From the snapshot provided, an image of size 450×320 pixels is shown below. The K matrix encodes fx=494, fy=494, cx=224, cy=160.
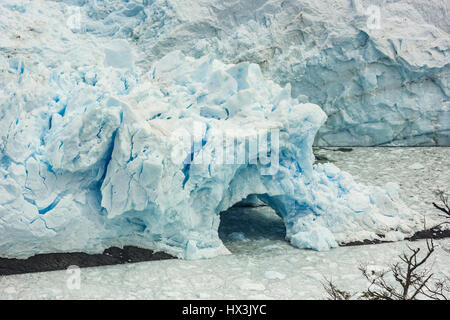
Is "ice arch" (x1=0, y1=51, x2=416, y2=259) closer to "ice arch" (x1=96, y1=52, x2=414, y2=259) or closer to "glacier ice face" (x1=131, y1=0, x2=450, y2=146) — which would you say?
"ice arch" (x1=96, y1=52, x2=414, y2=259)

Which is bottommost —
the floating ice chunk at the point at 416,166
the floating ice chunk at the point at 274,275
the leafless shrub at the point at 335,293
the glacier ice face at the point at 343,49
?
the floating ice chunk at the point at 274,275

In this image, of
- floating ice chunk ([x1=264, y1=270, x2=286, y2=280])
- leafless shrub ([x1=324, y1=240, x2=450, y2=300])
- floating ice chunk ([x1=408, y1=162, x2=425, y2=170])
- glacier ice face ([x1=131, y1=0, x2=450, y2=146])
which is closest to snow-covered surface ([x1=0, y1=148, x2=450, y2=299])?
floating ice chunk ([x1=264, y1=270, x2=286, y2=280])

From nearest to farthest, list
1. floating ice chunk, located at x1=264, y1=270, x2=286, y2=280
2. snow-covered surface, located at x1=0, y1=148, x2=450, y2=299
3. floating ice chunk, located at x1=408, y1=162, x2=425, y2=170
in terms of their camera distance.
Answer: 1. snow-covered surface, located at x1=0, y1=148, x2=450, y2=299
2. floating ice chunk, located at x1=264, y1=270, x2=286, y2=280
3. floating ice chunk, located at x1=408, y1=162, x2=425, y2=170

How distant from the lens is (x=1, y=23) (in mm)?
5059

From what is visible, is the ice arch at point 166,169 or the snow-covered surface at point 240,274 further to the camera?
the ice arch at point 166,169

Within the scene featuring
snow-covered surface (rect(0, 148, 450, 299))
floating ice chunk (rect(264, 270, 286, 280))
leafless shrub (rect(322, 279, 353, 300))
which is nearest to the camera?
leafless shrub (rect(322, 279, 353, 300))

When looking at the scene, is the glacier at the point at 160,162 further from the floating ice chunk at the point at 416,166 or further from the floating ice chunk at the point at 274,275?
the floating ice chunk at the point at 416,166

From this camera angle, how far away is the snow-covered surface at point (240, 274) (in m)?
2.70

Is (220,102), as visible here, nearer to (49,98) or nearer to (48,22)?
(49,98)

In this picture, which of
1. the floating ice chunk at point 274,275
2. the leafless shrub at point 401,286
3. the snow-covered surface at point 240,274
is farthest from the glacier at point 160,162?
the leafless shrub at point 401,286

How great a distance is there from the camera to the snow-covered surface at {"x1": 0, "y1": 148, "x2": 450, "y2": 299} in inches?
106

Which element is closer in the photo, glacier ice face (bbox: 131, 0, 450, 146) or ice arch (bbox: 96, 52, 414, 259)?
ice arch (bbox: 96, 52, 414, 259)

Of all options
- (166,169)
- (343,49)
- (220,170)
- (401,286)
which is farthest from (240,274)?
(343,49)
